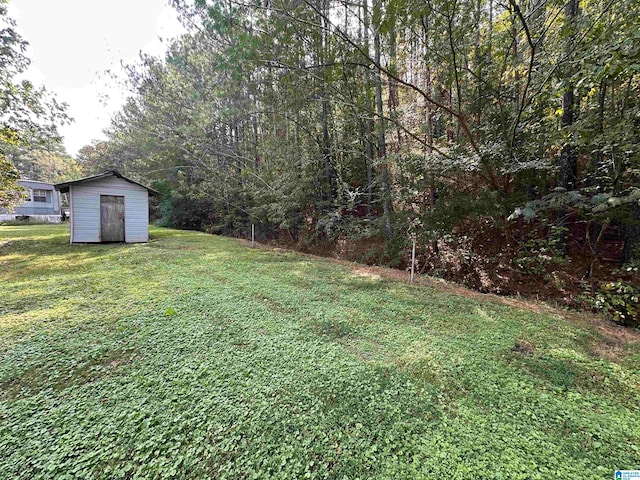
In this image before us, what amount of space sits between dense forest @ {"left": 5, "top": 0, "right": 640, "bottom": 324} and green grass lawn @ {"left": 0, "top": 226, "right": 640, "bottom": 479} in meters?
1.59

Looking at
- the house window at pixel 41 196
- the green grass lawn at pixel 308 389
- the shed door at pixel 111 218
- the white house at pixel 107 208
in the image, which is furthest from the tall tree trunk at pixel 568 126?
the house window at pixel 41 196

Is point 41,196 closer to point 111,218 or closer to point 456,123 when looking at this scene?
point 111,218

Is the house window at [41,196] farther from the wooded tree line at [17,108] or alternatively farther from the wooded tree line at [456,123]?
the wooded tree line at [456,123]

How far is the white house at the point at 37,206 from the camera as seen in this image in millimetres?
18647

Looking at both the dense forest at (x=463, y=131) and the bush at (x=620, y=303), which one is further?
the bush at (x=620, y=303)

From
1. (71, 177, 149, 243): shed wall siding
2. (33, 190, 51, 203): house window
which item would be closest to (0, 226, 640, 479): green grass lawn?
(71, 177, 149, 243): shed wall siding

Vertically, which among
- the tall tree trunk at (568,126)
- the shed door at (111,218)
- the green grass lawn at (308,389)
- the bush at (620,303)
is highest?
the tall tree trunk at (568,126)

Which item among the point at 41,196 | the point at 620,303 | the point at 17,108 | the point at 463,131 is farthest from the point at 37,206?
the point at 620,303

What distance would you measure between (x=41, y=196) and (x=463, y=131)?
28.4m

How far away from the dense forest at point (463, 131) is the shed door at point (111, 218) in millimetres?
4999

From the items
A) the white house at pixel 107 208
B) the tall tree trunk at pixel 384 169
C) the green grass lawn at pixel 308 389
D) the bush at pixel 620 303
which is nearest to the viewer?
the green grass lawn at pixel 308 389

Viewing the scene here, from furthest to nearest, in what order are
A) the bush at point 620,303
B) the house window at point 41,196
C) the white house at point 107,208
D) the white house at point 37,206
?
1. the house window at point 41,196
2. the white house at point 37,206
3. the white house at point 107,208
4. the bush at point 620,303

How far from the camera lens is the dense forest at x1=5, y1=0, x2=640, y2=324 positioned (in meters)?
3.54

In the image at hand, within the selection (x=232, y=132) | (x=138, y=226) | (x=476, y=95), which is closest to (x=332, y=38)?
(x=476, y=95)
